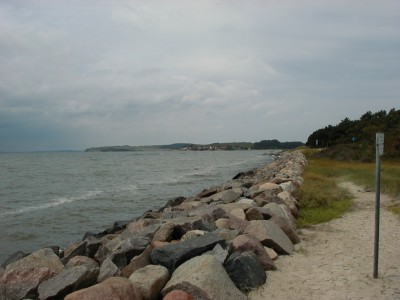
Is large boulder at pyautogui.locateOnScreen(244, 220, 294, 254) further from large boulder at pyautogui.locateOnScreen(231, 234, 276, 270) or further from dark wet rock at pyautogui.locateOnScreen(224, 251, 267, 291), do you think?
dark wet rock at pyautogui.locateOnScreen(224, 251, 267, 291)

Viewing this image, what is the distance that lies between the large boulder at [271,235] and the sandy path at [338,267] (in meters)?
0.18

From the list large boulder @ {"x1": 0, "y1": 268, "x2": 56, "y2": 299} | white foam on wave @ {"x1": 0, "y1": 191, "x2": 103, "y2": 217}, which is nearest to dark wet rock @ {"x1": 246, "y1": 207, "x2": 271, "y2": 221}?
large boulder @ {"x1": 0, "y1": 268, "x2": 56, "y2": 299}

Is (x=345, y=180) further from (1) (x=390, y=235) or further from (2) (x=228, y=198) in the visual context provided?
(1) (x=390, y=235)

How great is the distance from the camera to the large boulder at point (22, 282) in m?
5.56

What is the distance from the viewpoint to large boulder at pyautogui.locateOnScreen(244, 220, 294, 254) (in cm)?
709

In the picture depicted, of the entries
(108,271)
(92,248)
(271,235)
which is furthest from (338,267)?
(92,248)

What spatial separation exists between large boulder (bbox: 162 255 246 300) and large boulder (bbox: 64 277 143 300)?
44cm

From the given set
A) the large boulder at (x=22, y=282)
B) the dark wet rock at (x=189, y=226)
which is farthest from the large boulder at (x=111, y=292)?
the dark wet rock at (x=189, y=226)

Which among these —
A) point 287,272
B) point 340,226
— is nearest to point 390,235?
point 340,226

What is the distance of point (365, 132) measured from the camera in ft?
169

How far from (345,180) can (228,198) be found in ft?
32.1

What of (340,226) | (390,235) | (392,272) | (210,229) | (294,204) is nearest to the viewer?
(392,272)

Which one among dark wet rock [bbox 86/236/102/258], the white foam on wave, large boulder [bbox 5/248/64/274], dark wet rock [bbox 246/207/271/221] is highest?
dark wet rock [bbox 246/207/271/221]

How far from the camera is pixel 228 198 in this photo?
492 inches
